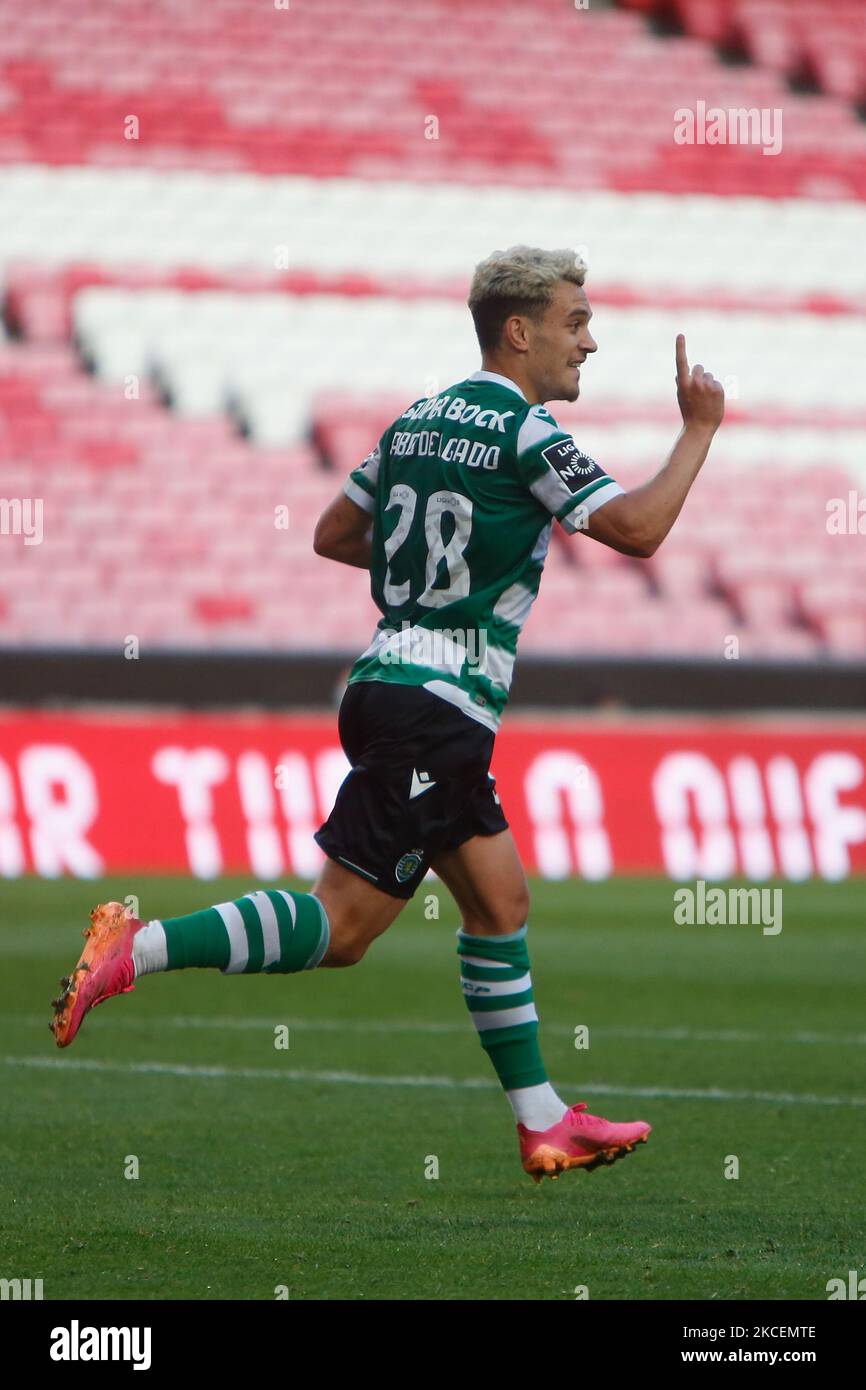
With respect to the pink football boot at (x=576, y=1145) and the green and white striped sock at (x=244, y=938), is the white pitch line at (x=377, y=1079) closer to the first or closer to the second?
the pink football boot at (x=576, y=1145)

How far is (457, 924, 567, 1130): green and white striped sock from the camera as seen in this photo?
4.93 m

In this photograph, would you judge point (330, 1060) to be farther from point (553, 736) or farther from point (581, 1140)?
point (553, 736)

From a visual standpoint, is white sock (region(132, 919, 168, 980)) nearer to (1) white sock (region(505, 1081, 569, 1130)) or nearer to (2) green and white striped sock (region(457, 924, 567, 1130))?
(2) green and white striped sock (region(457, 924, 567, 1130))

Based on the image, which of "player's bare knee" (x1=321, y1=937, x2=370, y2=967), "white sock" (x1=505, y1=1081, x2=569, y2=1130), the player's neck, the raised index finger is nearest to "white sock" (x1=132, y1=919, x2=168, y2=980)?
"player's bare knee" (x1=321, y1=937, x2=370, y2=967)

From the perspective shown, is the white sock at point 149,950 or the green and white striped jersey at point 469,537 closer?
the white sock at point 149,950

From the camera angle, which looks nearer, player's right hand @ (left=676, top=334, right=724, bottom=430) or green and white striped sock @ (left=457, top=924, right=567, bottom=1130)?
player's right hand @ (left=676, top=334, right=724, bottom=430)

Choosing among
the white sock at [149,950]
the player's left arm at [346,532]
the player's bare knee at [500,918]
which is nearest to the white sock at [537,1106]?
the player's bare knee at [500,918]

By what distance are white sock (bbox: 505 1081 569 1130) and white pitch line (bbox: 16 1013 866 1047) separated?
3734 millimetres

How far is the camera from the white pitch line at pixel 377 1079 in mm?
7066

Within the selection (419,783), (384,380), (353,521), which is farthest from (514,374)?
(384,380)

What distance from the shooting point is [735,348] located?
23.2 meters

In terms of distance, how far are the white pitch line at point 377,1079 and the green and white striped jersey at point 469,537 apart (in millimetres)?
2654

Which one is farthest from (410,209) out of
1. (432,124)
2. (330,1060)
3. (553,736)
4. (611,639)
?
(330,1060)

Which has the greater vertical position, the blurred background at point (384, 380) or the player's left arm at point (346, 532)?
the blurred background at point (384, 380)
